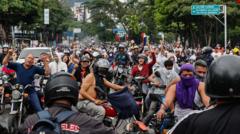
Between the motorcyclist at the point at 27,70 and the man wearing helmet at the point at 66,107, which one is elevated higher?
the man wearing helmet at the point at 66,107

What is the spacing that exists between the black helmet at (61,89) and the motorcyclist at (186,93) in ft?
12.9

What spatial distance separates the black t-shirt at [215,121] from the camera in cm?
346

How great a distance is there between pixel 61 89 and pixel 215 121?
3.40 ft

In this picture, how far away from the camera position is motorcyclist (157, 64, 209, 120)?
26.0ft

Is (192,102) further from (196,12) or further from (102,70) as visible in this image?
(196,12)

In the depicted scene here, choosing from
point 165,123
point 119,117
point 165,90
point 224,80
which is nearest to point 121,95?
point 119,117

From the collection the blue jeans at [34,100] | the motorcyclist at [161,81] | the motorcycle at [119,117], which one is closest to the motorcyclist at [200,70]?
the motorcycle at [119,117]

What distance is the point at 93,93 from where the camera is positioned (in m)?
10.2

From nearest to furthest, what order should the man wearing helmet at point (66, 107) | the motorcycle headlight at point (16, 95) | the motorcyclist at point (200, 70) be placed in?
the man wearing helmet at point (66, 107), the motorcyclist at point (200, 70), the motorcycle headlight at point (16, 95)

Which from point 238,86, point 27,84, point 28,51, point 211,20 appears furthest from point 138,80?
point 211,20

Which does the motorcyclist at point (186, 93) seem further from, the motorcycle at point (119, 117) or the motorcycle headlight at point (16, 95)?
the motorcycle headlight at point (16, 95)

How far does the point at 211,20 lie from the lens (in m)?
50.9

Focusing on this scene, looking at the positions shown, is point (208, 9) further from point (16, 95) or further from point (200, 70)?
point (200, 70)

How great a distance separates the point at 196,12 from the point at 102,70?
94.7 feet
